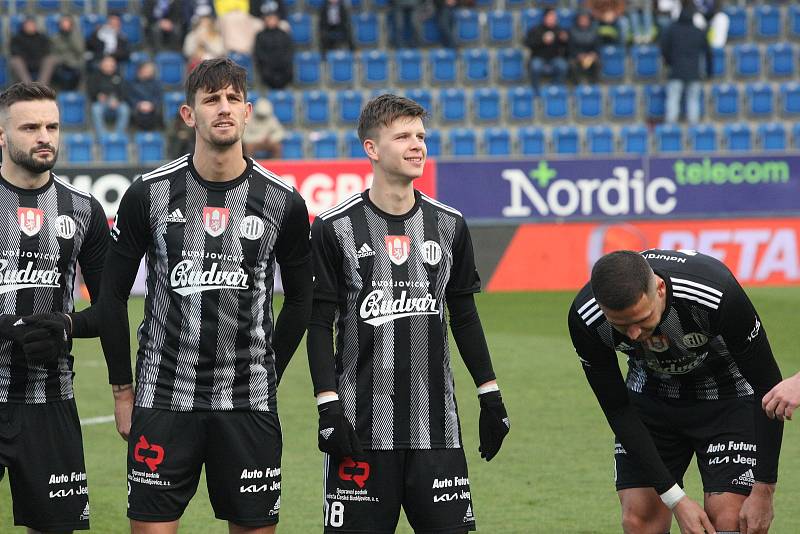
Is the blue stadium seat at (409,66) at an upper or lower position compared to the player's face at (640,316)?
upper

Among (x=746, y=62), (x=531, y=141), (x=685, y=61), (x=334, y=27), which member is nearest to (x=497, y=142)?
(x=531, y=141)

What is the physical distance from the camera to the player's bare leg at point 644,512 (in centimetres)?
570

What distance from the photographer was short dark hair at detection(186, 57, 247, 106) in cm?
513

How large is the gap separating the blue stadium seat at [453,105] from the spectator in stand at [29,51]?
621 cm

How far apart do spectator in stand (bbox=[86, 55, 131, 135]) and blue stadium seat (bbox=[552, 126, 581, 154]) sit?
6.61 meters

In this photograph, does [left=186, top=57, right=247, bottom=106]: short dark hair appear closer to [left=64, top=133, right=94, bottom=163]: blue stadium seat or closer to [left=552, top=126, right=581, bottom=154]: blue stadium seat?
[left=64, top=133, right=94, bottom=163]: blue stadium seat

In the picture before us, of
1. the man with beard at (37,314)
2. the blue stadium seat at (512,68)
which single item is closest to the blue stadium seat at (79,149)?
the blue stadium seat at (512,68)

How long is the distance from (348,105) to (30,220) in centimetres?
1676

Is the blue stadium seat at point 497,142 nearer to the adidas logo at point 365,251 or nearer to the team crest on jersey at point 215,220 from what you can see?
the adidas logo at point 365,251

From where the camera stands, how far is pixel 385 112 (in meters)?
5.49

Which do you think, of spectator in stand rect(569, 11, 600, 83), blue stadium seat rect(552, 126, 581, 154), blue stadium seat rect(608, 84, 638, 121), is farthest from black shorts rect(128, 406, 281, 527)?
blue stadium seat rect(608, 84, 638, 121)

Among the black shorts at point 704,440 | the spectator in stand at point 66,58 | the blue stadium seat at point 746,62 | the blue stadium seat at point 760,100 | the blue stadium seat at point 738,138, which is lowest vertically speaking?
the black shorts at point 704,440

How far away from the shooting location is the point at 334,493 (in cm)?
534

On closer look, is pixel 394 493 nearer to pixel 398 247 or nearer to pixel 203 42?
pixel 398 247
